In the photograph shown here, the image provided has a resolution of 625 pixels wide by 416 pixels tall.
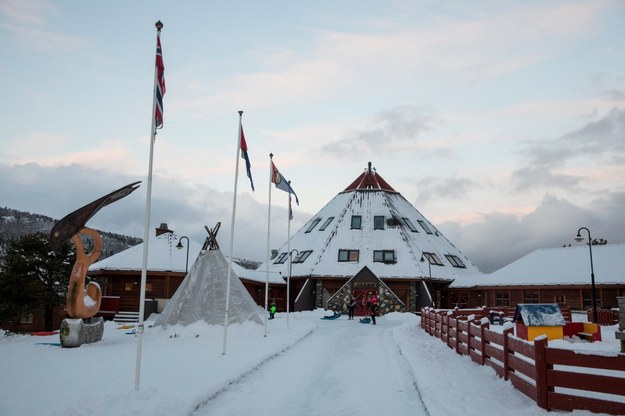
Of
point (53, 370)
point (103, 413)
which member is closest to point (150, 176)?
point (103, 413)

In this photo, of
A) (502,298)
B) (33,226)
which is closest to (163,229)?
(502,298)

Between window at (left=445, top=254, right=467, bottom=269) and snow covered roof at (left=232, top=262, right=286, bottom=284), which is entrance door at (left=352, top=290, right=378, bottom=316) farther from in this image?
window at (left=445, top=254, right=467, bottom=269)

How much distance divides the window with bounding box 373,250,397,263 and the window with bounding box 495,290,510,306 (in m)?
10.3

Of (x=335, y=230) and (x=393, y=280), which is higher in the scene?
(x=335, y=230)

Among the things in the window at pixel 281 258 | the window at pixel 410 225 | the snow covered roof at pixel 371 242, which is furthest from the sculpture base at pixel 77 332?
the window at pixel 410 225

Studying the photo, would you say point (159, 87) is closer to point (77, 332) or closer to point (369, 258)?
point (77, 332)

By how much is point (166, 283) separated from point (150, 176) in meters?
31.2

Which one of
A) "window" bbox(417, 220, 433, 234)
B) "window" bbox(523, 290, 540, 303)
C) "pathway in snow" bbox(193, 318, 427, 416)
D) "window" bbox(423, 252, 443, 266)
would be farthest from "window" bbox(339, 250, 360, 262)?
"pathway in snow" bbox(193, 318, 427, 416)

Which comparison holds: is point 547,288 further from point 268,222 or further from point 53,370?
point 53,370

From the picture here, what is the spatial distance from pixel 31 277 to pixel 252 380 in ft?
76.3

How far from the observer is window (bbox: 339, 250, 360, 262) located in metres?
47.3

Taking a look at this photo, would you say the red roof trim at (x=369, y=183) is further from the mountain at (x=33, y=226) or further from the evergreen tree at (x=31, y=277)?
the mountain at (x=33, y=226)

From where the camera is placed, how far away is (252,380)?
38.2 ft

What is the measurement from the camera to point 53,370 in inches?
504
